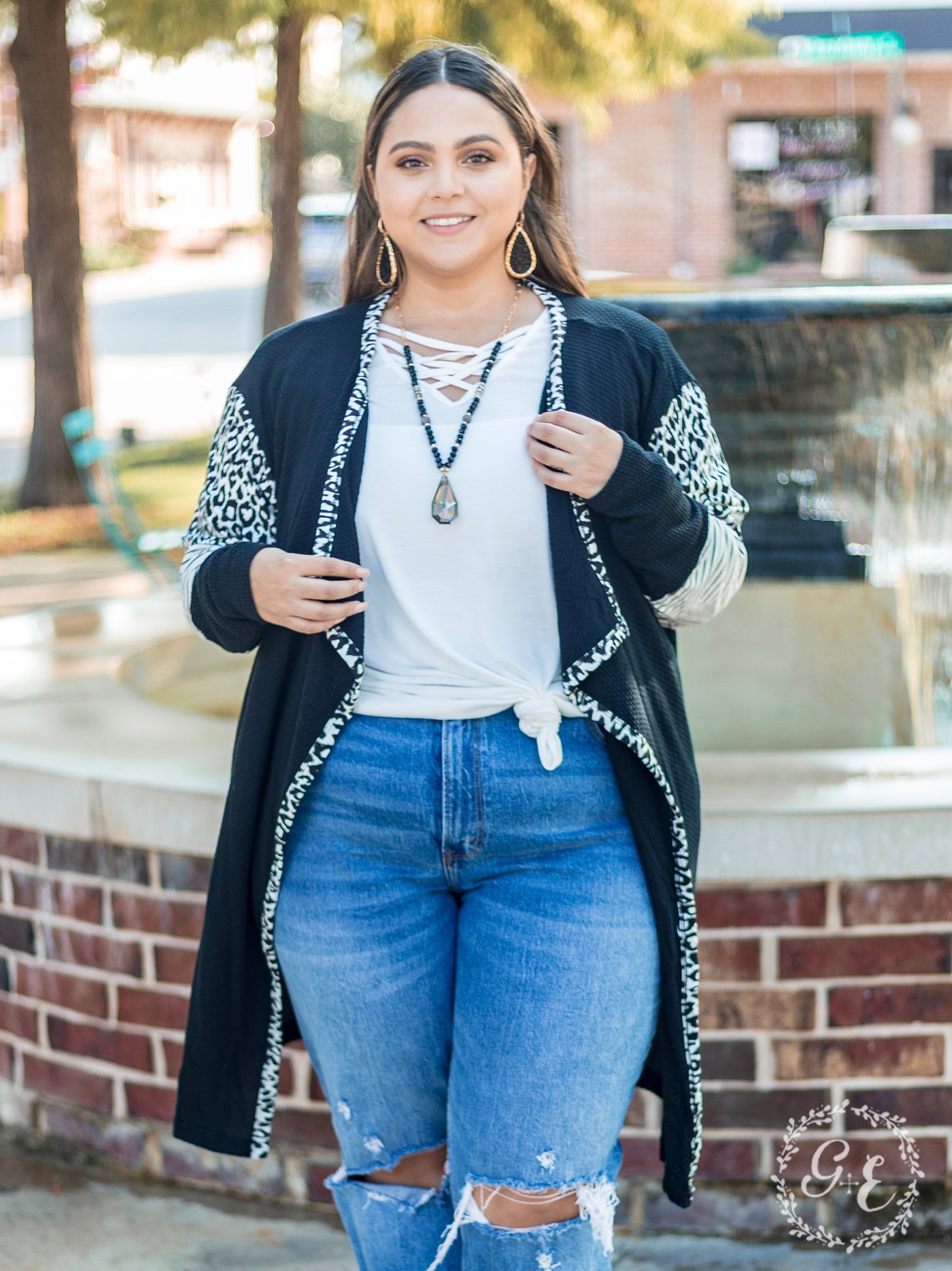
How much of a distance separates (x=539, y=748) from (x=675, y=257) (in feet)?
80.0

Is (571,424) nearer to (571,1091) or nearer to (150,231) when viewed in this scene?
(571,1091)

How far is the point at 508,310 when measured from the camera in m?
2.09

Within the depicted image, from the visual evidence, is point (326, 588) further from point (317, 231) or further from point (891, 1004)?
point (317, 231)

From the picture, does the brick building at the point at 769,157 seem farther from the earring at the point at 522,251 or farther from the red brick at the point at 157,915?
the earring at the point at 522,251

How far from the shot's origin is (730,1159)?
2.70 metres

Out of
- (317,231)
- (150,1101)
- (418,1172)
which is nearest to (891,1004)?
(418,1172)

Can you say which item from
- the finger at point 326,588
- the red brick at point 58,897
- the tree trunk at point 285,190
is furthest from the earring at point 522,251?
the tree trunk at point 285,190

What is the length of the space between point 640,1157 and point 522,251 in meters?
1.57

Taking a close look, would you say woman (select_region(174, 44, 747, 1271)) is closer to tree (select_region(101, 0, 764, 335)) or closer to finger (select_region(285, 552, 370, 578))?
finger (select_region(285, 552, 370, 578))

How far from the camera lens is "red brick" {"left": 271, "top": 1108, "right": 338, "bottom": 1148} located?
9.20 ft

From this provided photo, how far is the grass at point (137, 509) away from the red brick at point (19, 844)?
6100 mm

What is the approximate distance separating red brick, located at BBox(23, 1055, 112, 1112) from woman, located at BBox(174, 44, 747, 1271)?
3.22ft

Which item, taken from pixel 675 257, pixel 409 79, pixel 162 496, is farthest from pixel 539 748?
Result: pixel 675 257

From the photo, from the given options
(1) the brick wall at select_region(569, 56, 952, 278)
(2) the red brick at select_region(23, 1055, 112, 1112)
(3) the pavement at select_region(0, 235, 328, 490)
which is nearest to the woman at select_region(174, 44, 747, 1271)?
(2) the red brick at select_region(23, 1055, 112, 1112)
